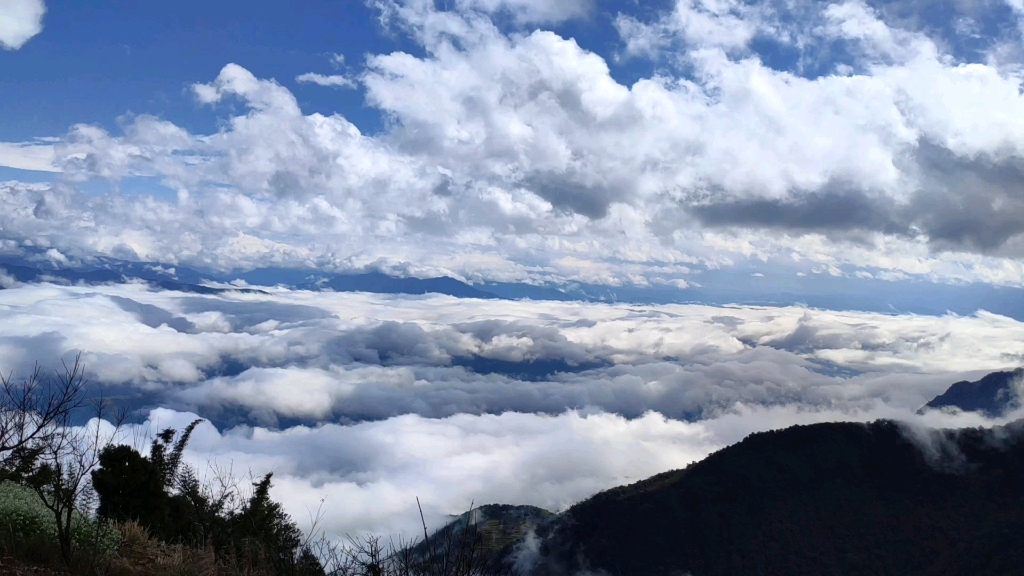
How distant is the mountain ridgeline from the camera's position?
130125mm

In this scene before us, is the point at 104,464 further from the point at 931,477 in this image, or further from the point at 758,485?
the point at 931,477

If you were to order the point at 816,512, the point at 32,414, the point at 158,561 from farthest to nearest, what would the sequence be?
the point at 816,512 → the point at 32,414 → the point at 158,561

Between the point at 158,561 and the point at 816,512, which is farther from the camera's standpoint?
the point at 816,512

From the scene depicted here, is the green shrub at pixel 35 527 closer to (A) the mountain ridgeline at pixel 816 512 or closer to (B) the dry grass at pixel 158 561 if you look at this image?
(B) the dry grass at pixel 158 561

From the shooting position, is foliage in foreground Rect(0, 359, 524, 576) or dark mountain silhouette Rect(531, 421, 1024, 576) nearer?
foliage in foreground Rect(0, 359, 524, 576)

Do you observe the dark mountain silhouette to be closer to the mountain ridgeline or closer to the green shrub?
the mountain ridgeline

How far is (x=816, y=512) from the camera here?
150 m

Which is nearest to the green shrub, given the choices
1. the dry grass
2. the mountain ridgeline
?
the dry grass

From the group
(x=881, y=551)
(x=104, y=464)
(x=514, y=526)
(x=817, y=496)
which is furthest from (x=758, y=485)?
(x=104, y=464)

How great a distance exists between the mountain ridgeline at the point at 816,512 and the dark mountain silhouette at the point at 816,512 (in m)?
0.29

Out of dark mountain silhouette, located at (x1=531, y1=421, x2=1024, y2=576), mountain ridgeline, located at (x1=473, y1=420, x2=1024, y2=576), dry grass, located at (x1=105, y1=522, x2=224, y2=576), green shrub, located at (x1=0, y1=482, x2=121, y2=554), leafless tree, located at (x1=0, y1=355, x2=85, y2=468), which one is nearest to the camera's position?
dry grass, located at (x1=105, y1=522, x2=224, y2=576)

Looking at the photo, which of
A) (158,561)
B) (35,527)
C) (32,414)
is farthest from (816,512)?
(32,414)

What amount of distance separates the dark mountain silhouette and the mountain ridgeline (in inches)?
11.2

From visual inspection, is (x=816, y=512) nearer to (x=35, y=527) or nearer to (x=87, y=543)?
(x=87, y=543)
